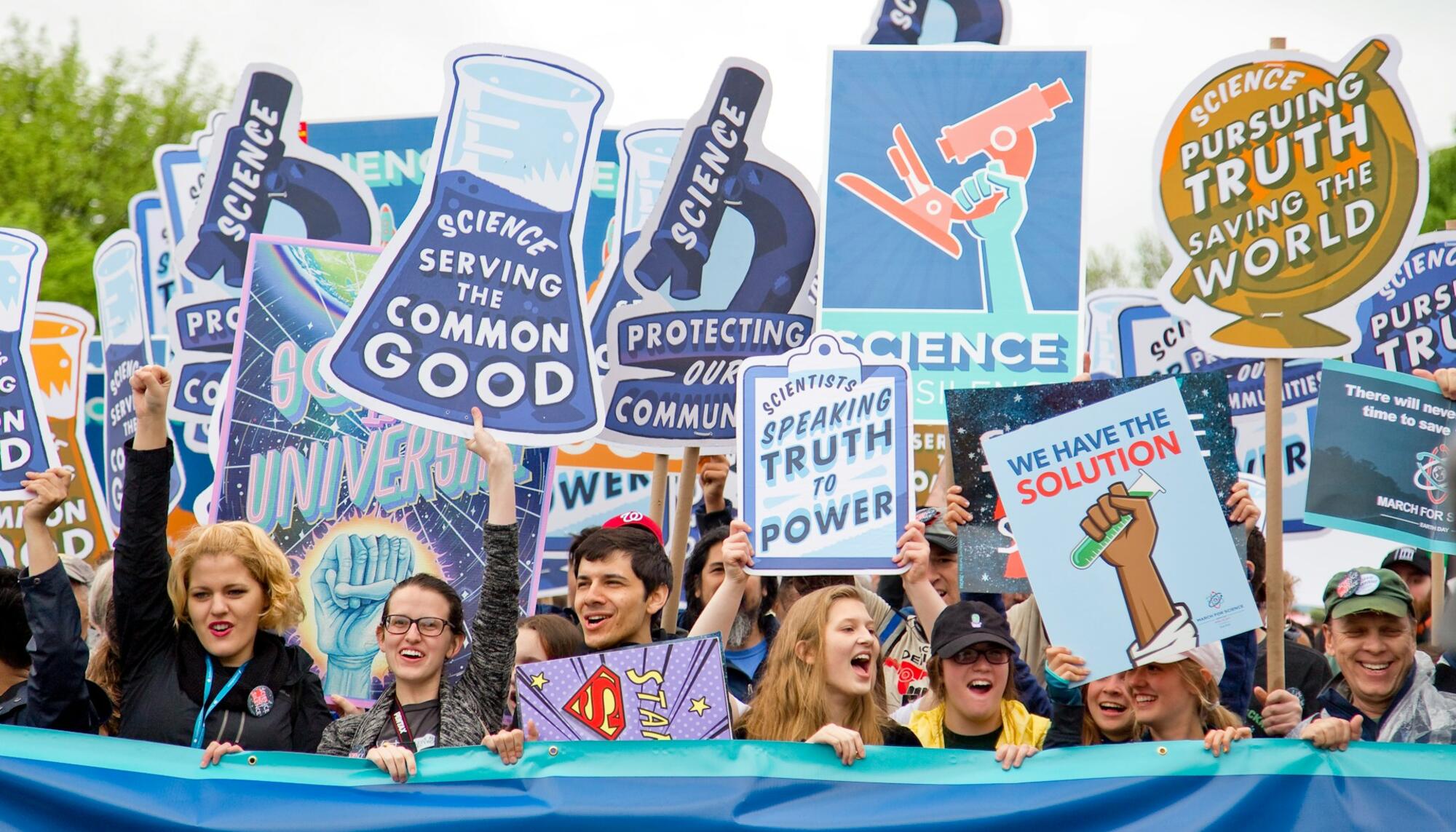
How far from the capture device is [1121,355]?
8.38m

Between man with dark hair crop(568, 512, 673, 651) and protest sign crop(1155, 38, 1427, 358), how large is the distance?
74.1 inches

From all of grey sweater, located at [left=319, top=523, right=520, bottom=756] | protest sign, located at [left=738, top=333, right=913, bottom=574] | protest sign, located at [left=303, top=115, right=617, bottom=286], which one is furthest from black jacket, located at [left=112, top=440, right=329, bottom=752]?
protest sign, located at [left=303, top=115, right=617, bottom=286]

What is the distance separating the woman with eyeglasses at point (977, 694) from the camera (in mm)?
4027

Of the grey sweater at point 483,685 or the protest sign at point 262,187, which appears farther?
the protest sign at point 262,187

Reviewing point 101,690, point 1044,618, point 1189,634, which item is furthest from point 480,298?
point 1189,634

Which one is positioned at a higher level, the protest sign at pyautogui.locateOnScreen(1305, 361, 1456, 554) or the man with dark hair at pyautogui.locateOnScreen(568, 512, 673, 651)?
the protest sign at pyautogui.locateOnScreen(1305, 361, 1456, 554)

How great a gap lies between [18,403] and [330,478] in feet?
5.33

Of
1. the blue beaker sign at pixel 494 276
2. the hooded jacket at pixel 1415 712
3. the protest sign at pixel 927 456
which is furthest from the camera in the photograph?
the protest sign at pixel 927 456

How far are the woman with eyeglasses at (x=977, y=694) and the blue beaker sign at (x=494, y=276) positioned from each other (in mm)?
1500

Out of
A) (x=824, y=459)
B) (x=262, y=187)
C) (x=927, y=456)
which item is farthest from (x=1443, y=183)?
(x=824, y=459)

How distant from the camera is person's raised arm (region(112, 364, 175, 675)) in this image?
388 cm

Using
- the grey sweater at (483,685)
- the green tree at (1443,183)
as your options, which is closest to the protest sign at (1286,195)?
the grey sweater at (483,685)

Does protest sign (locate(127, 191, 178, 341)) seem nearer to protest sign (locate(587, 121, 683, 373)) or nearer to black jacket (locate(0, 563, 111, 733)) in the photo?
protest sign (locate(587, 121, 683, 373))

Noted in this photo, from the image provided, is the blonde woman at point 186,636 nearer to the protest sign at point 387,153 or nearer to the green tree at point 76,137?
the protest sign at point 387,153
